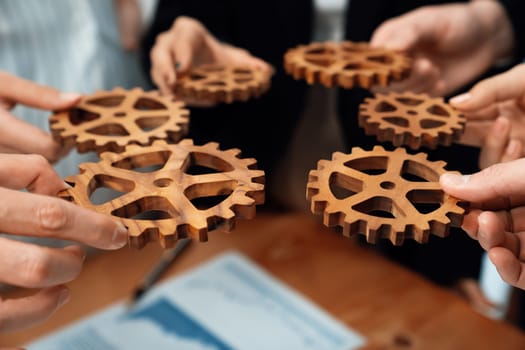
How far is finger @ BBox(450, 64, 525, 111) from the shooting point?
0.79 meters

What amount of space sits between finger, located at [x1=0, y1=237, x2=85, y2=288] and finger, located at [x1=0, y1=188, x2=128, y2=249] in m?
0.01

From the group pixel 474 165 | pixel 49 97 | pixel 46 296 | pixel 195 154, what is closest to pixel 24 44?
pixel 49 97

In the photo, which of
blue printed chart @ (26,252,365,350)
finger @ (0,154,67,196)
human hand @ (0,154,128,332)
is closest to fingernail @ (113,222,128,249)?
human hand @ (0,154,128,332)

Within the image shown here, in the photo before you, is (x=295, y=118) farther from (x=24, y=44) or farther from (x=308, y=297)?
(x=24, y=44)

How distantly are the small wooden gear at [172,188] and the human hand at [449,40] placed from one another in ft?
1.44

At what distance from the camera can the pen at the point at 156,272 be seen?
1.11 meters

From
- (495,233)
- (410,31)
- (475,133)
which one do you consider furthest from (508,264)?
(410,31)

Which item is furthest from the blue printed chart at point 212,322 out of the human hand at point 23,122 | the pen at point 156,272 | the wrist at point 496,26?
the wrist at point 496,26

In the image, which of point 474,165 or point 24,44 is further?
point 24,44

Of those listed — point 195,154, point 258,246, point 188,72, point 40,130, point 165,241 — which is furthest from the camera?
point 258,246

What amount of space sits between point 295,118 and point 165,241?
0.62 metres

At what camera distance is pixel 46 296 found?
1.80 ft

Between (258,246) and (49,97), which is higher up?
(49,97)

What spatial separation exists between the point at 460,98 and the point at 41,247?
0.59m
